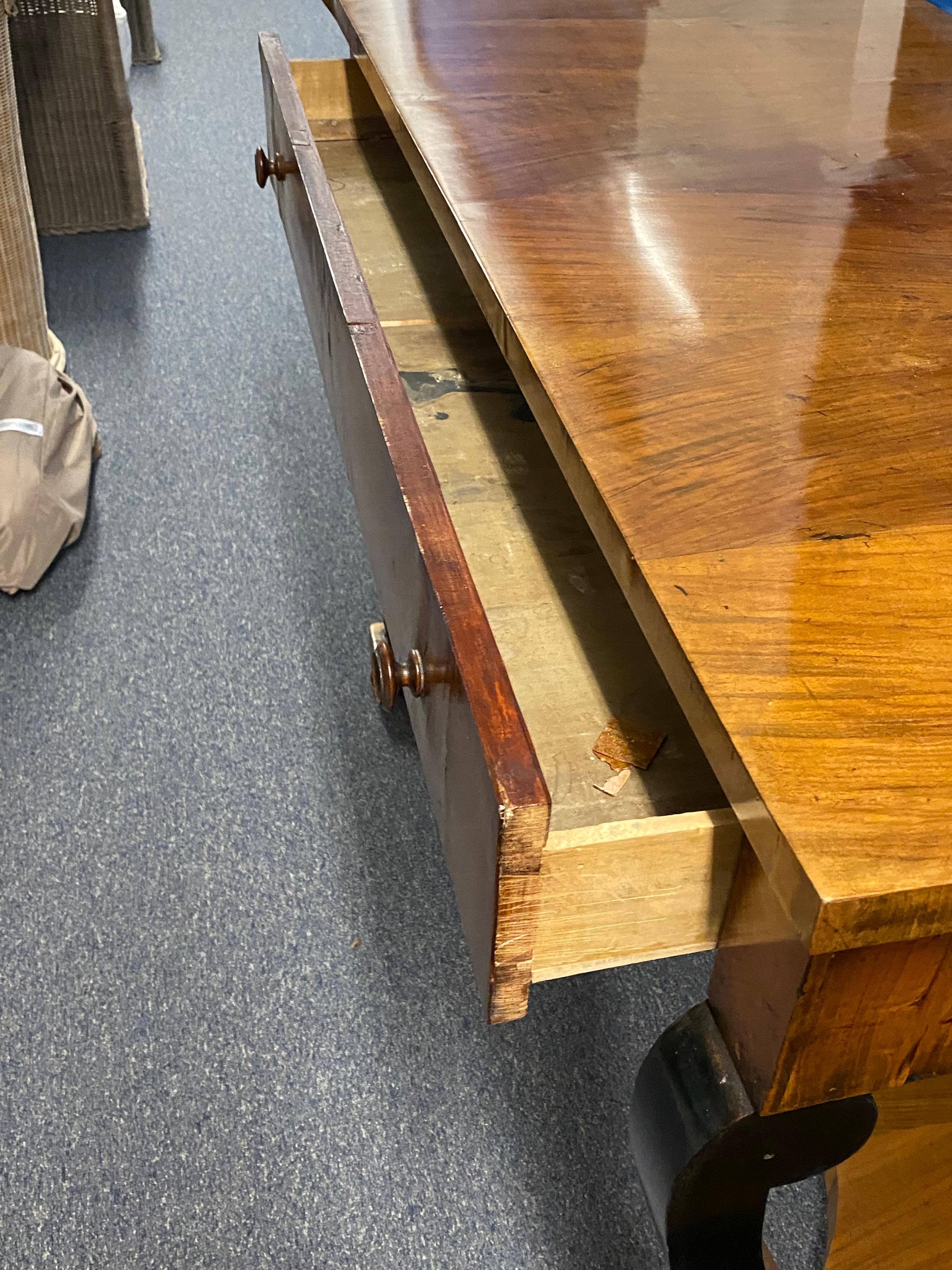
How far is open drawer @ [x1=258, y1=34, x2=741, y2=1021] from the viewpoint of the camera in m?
0.44

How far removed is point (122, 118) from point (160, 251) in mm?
204

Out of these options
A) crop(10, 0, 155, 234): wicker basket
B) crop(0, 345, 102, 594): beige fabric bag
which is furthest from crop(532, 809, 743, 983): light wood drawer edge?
crop(10, 0, 155, 234): wicker basket

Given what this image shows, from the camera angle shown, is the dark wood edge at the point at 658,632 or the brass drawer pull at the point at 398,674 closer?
the dark wood edge at the point at 658,632

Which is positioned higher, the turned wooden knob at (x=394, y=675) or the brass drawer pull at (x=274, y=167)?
the brass drawer pull at (x=274, y=167)

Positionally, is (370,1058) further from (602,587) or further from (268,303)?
(268,303)

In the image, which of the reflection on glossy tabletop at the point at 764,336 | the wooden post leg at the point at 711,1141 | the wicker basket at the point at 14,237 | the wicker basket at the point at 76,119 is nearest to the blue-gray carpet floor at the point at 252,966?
the wicker basket at the point at 14,237

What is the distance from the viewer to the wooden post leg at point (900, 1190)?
730 millimetres

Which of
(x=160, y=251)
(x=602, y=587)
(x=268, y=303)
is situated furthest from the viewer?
(x=160, y=251)

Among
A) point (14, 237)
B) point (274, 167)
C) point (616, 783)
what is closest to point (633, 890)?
point (616, 783)

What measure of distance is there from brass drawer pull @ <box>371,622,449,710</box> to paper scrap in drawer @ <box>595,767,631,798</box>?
0.09 meters

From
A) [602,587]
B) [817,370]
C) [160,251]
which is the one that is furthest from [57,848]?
[160,251]

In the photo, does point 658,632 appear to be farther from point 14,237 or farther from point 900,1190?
point 14,237

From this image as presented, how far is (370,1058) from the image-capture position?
863 millimetres

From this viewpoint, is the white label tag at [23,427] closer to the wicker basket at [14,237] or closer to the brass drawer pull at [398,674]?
the wicker basket at [14,237]
